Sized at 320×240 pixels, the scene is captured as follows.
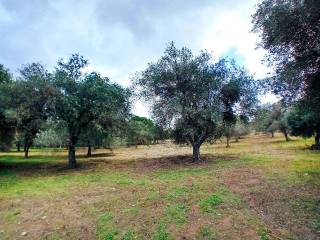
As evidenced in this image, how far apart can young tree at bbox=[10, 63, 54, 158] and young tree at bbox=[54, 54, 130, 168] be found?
0.85 meters

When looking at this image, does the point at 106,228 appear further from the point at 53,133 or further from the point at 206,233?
the point at 53,133

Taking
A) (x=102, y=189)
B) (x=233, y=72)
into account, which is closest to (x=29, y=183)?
(x=102, y=189)

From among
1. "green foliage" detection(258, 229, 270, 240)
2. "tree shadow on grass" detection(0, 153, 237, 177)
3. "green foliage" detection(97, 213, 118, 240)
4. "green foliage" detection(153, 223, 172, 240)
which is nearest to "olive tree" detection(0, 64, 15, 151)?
"tree shadow on grass" detection(0, 153, 237, 177)

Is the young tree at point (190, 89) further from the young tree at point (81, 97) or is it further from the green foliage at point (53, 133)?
the green foliage at point (53, 133)

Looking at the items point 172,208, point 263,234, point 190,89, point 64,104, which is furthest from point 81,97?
point 263,234

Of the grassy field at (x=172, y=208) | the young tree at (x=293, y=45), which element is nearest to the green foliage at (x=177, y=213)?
the grassy field at (x=172, y=208)

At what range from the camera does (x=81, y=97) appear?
26094mm

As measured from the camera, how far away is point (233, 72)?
1079 inches

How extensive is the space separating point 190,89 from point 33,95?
40.3ft

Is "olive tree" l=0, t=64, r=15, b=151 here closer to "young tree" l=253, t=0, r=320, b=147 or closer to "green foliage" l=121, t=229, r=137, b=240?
"green foliage" l=121, t=229, r=137, b=240

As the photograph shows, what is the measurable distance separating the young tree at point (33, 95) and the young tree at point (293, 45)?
55.4 ft

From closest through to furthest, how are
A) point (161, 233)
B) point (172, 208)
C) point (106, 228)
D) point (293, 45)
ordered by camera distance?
point (161, 233) → point (106, 228) → point (172, 208) → point (293, 45)

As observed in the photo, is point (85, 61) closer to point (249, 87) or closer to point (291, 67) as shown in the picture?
point (249, 87)

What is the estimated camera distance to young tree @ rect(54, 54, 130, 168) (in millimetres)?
25531
